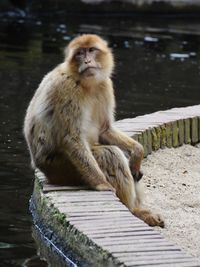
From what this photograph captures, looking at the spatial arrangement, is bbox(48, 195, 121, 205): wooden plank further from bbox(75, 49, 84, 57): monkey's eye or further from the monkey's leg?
bbox(75, 49, 84, 57): monkey's eye

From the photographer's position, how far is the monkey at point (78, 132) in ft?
22.2

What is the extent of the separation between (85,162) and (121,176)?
302mm

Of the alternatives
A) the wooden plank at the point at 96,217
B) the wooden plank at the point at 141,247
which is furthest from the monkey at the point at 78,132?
the wooden plank at the point at 141,247

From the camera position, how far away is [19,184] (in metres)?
8.60

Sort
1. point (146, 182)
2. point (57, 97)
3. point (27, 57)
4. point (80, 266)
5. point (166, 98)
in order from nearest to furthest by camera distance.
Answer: point (80, 266) → point (57, 97) → point (146, 182) → point (166, 98) → point (27, 57)

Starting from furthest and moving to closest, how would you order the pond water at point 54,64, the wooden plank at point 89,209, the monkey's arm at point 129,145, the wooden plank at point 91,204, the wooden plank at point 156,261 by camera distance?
the pond water at point 54,64 → the monkey's arm at point 129,145 → the wooden plank at point 91,204 → the wooden plank at point 89,209 → the wooden plank at point 156,261

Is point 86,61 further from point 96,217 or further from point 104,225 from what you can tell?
point 104,225

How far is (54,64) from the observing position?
16.8 metres

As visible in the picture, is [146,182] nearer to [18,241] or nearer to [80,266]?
[18,241]

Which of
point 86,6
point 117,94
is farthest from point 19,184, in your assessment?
point 86,6

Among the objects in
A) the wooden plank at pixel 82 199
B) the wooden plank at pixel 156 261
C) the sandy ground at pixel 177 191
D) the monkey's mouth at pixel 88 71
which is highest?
the monkey's mouth at pixel 88 71

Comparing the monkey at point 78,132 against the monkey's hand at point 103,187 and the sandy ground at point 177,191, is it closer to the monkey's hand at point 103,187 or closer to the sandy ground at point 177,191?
the monkey's hand at point 103,187

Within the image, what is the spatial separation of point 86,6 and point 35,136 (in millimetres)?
20445

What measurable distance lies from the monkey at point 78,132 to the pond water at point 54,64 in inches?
25.2
